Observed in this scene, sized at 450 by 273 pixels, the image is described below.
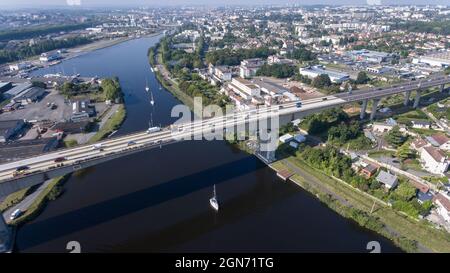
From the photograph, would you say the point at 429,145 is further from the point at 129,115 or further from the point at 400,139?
the point at 129,115

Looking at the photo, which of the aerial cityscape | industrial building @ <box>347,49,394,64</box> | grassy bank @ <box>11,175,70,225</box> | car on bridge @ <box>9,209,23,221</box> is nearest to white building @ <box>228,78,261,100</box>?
the aerial cityscape

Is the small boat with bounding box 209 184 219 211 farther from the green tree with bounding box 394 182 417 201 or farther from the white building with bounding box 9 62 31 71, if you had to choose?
the white building with bounding box 9 62 31 71

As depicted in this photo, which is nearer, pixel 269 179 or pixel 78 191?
pixel 78 191

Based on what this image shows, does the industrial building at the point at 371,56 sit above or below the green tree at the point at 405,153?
above

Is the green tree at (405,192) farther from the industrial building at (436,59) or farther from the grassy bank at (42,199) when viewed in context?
the industrial building at (436,59)

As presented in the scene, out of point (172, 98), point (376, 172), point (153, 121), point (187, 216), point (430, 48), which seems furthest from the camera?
point (430, 48)

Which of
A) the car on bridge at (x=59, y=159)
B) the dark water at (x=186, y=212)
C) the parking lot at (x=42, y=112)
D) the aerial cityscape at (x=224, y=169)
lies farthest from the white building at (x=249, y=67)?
the car on bridge at (x=59, y=159)

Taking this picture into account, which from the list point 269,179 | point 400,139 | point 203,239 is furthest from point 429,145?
point 203,239
